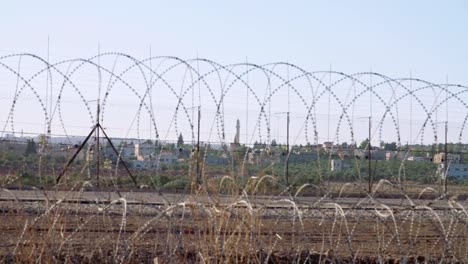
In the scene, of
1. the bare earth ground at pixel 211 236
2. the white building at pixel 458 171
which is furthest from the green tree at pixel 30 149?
the white building at pixel 458 171

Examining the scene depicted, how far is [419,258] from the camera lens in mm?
10062

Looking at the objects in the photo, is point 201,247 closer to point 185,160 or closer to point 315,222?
point 315,222

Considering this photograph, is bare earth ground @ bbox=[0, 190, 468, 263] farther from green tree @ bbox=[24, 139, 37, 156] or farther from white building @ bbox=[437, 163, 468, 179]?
white building @ bbox=[437, 163, 468, 179]

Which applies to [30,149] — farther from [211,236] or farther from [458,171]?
[458,171]

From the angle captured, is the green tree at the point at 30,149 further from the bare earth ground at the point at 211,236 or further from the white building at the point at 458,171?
the white building at the point at 458,171

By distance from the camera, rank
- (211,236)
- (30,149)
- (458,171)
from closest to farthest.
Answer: (211,236) < (30,149) < (458,171)

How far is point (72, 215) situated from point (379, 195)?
11611 millimetres

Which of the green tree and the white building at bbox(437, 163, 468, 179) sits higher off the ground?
the green tree

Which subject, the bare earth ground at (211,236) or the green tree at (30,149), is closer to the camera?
the bare earth ground at (211,236)

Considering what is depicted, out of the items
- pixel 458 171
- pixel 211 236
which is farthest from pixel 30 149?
pixel 458 171

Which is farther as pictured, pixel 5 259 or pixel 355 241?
pixel 355 241

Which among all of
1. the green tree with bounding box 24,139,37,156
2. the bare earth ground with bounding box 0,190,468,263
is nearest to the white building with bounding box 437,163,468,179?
the green tree with bounding box 24,139,37,156

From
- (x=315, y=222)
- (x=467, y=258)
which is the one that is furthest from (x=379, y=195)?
→ (x=467, y=258)

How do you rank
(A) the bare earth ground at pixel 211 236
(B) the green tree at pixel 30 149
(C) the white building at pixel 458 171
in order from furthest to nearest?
(C) the white building at pixel 458 171, (B) the green tree at pixel 30 149, (A) the bare earth ground at pixel 211 236
